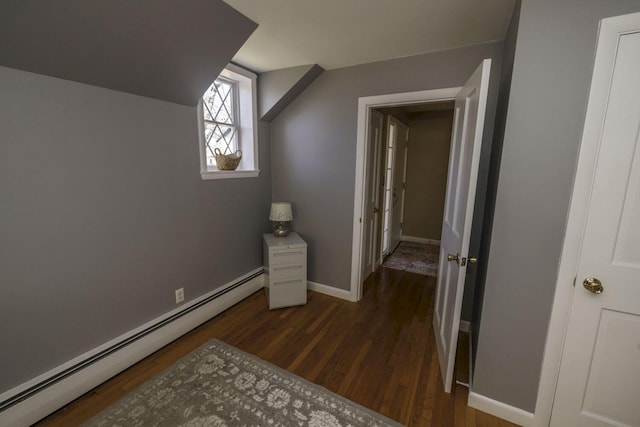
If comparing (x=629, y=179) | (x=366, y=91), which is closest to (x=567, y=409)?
(x=629, y=179)

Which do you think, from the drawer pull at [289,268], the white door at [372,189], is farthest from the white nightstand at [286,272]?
A: the white door at [372,189]

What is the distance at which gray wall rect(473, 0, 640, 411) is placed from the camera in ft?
3.78

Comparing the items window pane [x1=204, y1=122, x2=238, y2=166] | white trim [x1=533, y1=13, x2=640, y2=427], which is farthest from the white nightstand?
white trim [x1=533, y1=13, x2=640, y2=427]

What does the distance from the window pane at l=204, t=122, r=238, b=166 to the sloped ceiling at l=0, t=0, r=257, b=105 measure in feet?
1.75

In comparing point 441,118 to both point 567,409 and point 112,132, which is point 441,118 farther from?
point 112,132

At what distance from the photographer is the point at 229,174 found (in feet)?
8.12

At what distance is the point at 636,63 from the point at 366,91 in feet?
5.39

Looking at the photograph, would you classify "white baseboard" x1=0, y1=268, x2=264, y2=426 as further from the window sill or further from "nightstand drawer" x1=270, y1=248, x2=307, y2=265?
the window sill

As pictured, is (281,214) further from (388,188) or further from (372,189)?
(388,188)

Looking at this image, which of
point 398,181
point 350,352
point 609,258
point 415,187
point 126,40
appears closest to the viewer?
point 609,258

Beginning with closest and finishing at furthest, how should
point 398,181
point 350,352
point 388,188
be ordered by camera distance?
point 350,352 → point 388,188 → point 398,181

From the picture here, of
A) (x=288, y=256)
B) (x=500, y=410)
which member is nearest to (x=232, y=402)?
(x=288, y=256)

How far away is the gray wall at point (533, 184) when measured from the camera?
3.78 feet

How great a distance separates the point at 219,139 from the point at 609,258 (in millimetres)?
2824
